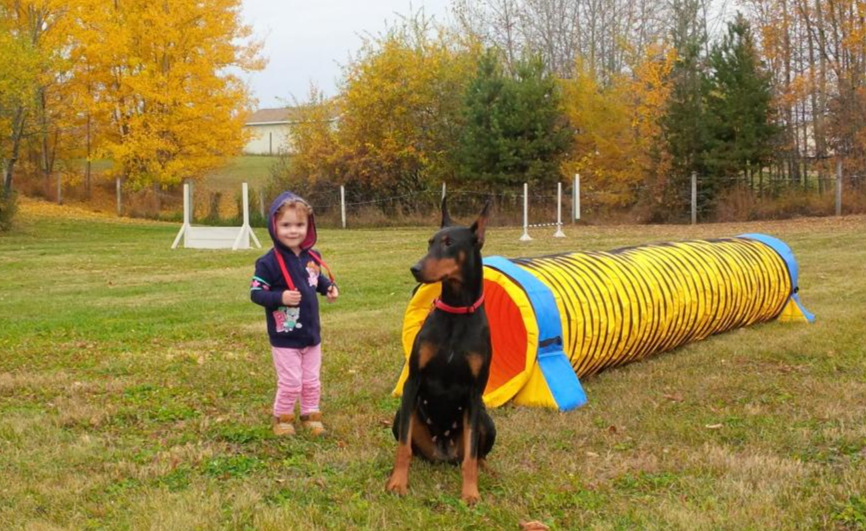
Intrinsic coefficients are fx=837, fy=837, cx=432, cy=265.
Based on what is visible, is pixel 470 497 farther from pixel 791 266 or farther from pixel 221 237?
pixel 221 237

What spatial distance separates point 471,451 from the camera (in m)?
4.00

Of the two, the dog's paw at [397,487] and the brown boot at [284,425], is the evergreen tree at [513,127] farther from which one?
the dog's paw at [397,487]

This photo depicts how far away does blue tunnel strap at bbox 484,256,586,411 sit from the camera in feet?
18.6

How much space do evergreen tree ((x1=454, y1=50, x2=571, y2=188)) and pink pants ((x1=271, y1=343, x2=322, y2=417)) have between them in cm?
2577

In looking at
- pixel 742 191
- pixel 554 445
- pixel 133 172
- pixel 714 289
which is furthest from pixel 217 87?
pixel 554 445

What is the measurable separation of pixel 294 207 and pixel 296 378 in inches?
41.6

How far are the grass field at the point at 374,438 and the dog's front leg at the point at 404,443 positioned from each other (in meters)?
0.09

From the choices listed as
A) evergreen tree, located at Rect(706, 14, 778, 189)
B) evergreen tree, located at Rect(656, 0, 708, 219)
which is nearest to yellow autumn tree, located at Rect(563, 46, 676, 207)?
evergreen tree, located at Rect(656, 0, 708, 219)

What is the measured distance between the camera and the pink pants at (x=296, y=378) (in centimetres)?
516

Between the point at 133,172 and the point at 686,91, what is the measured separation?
68.7ft

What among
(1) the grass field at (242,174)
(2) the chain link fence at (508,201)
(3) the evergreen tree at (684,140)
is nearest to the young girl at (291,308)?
(2) the chain link fence at (508,201)

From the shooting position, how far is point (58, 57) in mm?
27875

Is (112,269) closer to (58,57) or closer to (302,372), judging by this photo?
(302,372)

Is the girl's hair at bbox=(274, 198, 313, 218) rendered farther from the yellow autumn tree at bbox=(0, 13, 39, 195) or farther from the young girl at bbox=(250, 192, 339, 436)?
the yellow autumn tree at bbox=(0, 13, 39, 195)
